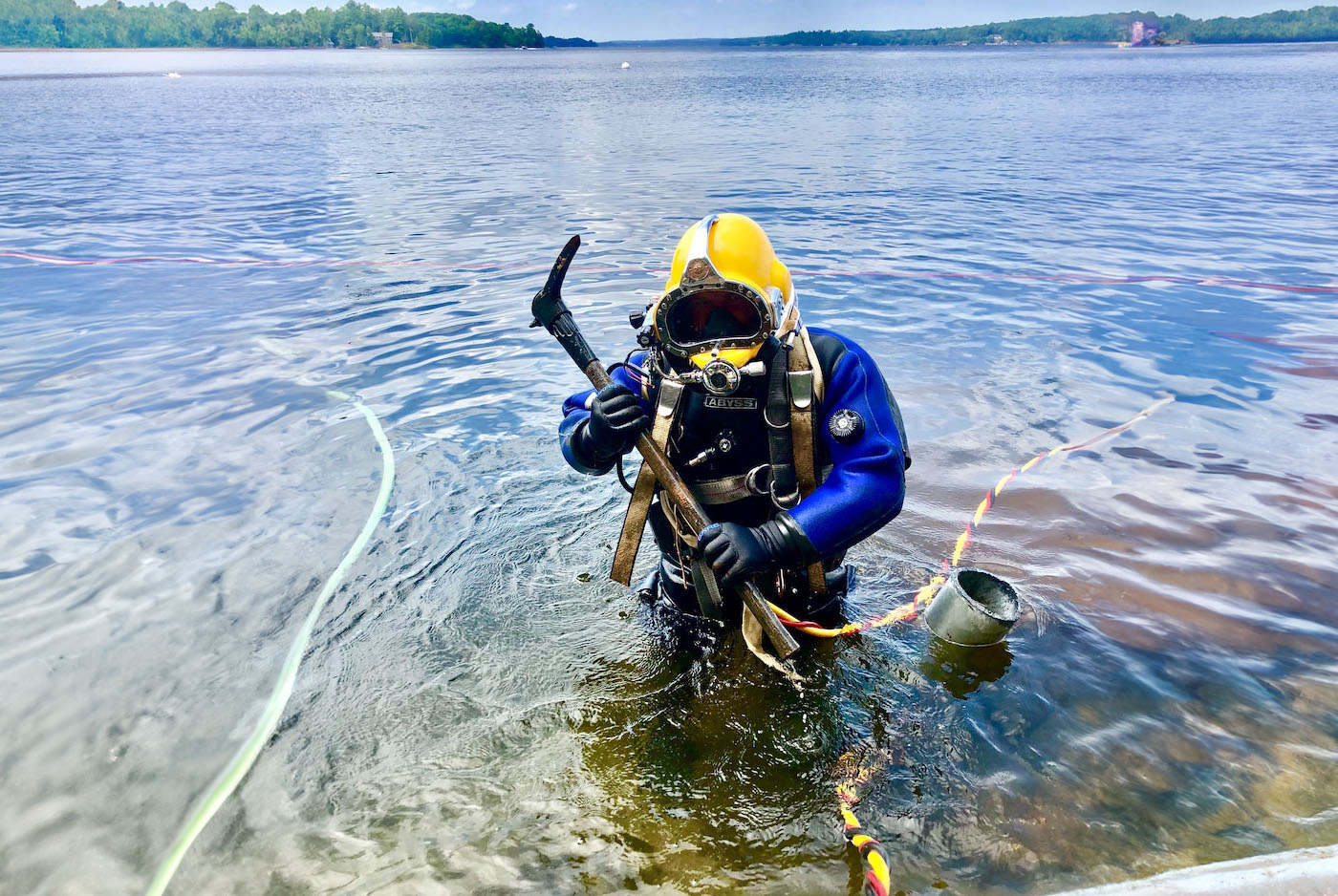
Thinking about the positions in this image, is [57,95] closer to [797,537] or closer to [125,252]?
[125,252]

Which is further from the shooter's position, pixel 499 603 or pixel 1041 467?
pixel 1041 467

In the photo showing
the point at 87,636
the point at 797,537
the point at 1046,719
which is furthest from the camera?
the point at 87,636

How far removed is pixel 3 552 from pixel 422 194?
15028 millimetres

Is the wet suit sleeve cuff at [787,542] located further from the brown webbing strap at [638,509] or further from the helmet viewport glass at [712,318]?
the helmet viewport glass at [712,318]

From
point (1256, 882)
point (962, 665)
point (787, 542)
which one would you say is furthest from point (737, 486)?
point (1256, 882)

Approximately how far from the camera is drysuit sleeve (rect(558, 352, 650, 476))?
3504mm

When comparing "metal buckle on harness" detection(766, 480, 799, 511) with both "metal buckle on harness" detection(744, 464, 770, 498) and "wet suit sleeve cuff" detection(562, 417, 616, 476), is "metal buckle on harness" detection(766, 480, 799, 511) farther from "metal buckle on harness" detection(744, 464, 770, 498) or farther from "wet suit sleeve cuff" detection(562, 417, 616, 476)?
"wet suit sleeve cuff" detection(562, 417, 616, 476)

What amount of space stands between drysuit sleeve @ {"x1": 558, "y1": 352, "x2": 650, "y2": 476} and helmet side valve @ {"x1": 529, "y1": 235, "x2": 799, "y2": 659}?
0.48ft

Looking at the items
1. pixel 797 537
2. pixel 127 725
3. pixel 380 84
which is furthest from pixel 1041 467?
pixel 380 84

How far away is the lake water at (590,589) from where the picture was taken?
3.08m

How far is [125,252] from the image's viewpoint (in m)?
13.2

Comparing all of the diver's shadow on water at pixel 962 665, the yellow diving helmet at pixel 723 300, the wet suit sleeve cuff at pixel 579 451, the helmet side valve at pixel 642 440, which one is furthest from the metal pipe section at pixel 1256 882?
the wet suit sleeve cuff at pixel 579 451

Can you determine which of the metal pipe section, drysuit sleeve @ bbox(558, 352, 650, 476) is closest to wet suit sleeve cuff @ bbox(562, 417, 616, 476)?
drysuit sleeve @ bbox(558, 352, 650, 476)

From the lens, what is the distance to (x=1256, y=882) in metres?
2.18
